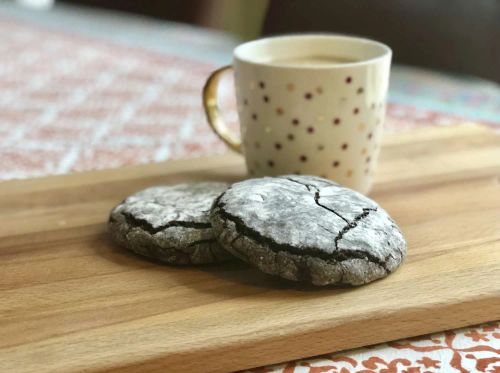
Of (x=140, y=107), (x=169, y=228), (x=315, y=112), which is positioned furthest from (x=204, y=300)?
(x=140, y=107)

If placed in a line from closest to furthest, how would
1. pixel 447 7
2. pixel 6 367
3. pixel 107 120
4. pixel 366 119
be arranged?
pixel 6 367, pixel 366 119, pixel 107 120, pixel 447 7

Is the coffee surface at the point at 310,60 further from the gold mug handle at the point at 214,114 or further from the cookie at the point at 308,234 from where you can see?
the cookie at the point at 308,234

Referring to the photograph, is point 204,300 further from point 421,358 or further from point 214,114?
point 214,114

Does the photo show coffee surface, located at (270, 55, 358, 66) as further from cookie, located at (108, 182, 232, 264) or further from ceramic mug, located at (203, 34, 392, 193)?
cookie, located at (108, 182, 232, 264)

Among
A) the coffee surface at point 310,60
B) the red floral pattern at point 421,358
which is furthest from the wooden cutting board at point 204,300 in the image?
the coffee surface at point 310,60

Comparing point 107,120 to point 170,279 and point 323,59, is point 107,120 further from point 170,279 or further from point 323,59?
point 170,279

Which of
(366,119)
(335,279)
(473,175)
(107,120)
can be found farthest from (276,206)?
(107,120)

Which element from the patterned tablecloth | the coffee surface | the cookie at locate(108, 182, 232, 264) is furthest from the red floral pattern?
the coffee surface
